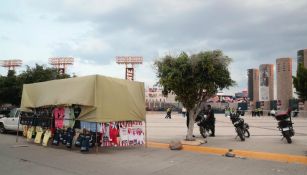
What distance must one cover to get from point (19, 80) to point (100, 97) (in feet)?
64.0

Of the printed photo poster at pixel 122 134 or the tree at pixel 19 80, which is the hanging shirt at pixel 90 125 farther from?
the tree at pixel 19 80

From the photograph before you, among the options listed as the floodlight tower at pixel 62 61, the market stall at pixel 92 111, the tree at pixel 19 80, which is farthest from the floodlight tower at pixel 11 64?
the market stall at pixel 92 111

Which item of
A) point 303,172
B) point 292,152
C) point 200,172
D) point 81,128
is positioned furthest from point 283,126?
point 81,128

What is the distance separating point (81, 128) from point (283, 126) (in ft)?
26.2

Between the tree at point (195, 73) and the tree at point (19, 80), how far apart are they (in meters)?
16.5

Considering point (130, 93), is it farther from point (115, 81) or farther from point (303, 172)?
point (303, 172)

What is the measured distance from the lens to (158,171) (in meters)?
10.2

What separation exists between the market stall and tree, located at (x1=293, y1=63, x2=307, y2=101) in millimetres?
5931

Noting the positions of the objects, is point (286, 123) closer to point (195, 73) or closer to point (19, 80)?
point (195, 73)

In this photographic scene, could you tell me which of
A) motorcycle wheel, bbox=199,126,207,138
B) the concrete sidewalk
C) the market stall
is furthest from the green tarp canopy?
motorcycle wheel, bbox=199,126,207,138

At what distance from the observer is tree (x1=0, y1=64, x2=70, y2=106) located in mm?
29547

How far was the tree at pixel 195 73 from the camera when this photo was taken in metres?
14.6

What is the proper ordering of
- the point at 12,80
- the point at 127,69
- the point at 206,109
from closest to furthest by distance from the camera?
the point at 206,109
the point at 12,80
the point at 127,69

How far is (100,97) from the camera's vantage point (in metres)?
13.4
